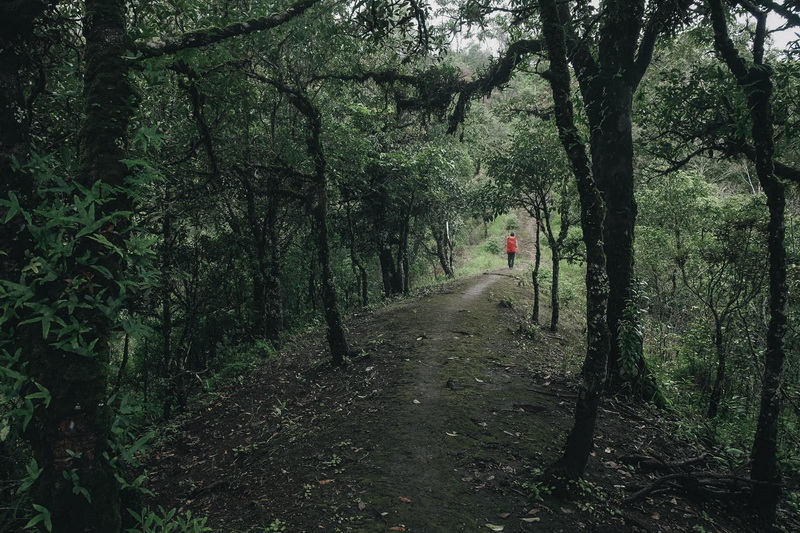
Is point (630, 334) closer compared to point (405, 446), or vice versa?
point (405, 446)

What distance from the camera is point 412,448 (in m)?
6.22

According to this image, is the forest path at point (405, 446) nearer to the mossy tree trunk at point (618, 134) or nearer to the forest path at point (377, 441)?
the forest path at point (377, 441)

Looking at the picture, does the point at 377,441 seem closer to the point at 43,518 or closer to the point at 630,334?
the point at 43,518

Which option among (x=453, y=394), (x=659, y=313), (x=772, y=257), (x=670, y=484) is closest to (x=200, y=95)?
(x=453, y=394)

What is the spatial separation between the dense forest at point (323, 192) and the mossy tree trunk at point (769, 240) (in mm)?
28

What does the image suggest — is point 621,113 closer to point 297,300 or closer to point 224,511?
point 224,511

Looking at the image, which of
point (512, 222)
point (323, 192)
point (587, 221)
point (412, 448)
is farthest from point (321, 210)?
point (512, 222)

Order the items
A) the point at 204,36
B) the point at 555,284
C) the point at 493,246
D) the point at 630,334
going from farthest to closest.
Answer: the point at 493,246, the point at 555,284, the point at 630,334, the point at 204,36

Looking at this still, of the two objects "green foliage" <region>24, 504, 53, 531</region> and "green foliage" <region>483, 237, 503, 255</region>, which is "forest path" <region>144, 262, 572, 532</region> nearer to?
"green foliage" <region>24, 504, 53, 531</region>

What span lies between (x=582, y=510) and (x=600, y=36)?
8095mm

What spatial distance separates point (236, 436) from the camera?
796 cm

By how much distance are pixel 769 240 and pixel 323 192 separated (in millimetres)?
7529

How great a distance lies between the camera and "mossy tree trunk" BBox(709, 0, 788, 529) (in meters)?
5.22

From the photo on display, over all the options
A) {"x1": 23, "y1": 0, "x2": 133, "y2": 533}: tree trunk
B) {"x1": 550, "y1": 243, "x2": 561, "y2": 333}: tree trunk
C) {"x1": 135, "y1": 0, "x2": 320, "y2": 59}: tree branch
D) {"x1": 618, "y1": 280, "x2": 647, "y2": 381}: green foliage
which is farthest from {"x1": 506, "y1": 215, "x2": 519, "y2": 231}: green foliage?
{"x1": 23, "y1": 0, "x2": 133, "y2": 533}: tree trunk
